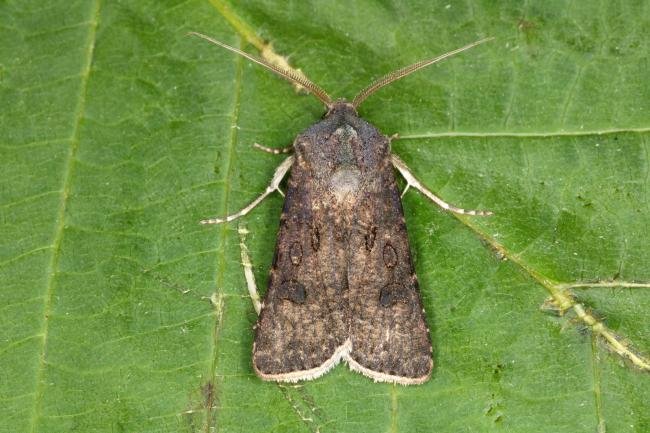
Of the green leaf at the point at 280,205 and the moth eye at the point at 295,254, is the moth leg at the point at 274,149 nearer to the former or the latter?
the green leaf at the point at 280,205

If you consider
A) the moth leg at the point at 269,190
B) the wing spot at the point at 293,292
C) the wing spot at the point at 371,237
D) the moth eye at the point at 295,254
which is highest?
the moth leg at the point at 269,190

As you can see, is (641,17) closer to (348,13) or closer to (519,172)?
(519,172)

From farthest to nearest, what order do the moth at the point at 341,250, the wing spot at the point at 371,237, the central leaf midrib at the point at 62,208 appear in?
the wing spot at the point at 371,237
the moth at the point at 341,250
the central leaf midrib at the point at 62,208

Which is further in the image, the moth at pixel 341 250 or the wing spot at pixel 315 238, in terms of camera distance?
the wing spot at pixel 315 238

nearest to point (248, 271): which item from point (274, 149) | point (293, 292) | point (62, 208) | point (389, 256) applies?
point (293, 292)

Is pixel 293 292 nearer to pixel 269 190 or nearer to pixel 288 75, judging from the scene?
pixel 269 190

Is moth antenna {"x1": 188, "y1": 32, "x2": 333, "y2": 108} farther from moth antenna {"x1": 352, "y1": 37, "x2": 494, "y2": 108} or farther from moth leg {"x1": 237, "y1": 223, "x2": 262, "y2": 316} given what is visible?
moth leg {"x1": 237, "y1": 223, "x2": 262, "y2": 316}

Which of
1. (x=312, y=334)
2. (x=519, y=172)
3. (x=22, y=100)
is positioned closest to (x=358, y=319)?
(x=312, y=334)

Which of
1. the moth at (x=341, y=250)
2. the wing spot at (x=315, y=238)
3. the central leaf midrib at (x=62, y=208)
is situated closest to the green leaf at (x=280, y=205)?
the central leaf midrib at (x=62, y=208)
